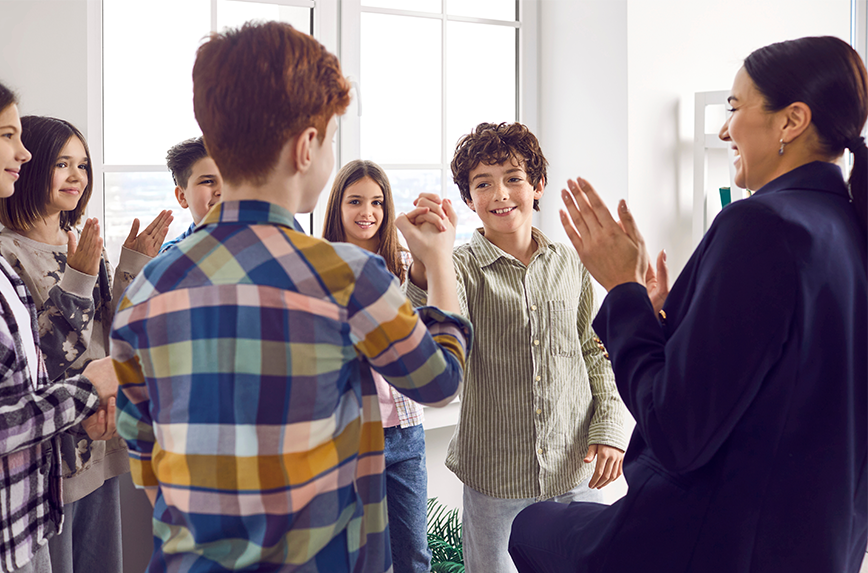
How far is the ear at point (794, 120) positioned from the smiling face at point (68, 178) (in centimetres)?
148

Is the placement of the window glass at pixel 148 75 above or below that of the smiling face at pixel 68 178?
above

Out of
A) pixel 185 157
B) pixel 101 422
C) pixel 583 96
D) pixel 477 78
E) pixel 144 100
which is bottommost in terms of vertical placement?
pixel 101 422

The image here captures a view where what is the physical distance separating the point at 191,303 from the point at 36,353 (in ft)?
2.29

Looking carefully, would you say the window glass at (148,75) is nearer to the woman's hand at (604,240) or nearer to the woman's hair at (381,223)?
the woman's hair at (381,223)

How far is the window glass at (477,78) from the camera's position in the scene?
2.74 m

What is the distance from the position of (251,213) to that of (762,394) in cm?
65

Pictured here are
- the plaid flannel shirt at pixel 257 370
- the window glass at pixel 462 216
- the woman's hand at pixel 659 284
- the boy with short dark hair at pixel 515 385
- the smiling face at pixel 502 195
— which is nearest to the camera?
the plaid flannel shirt at pixel 257 370

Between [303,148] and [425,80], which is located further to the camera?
[425,80]

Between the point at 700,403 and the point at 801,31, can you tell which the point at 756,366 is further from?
the point at 801,31

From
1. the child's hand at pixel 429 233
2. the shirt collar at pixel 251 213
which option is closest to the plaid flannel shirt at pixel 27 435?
the shirt collar at pixel 251 213

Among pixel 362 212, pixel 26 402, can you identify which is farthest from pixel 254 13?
pixel 26 402

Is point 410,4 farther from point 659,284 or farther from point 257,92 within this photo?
point 257,92

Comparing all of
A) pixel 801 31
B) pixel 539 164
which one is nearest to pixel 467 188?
pixel 539 164

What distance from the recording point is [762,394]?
0.87 m
